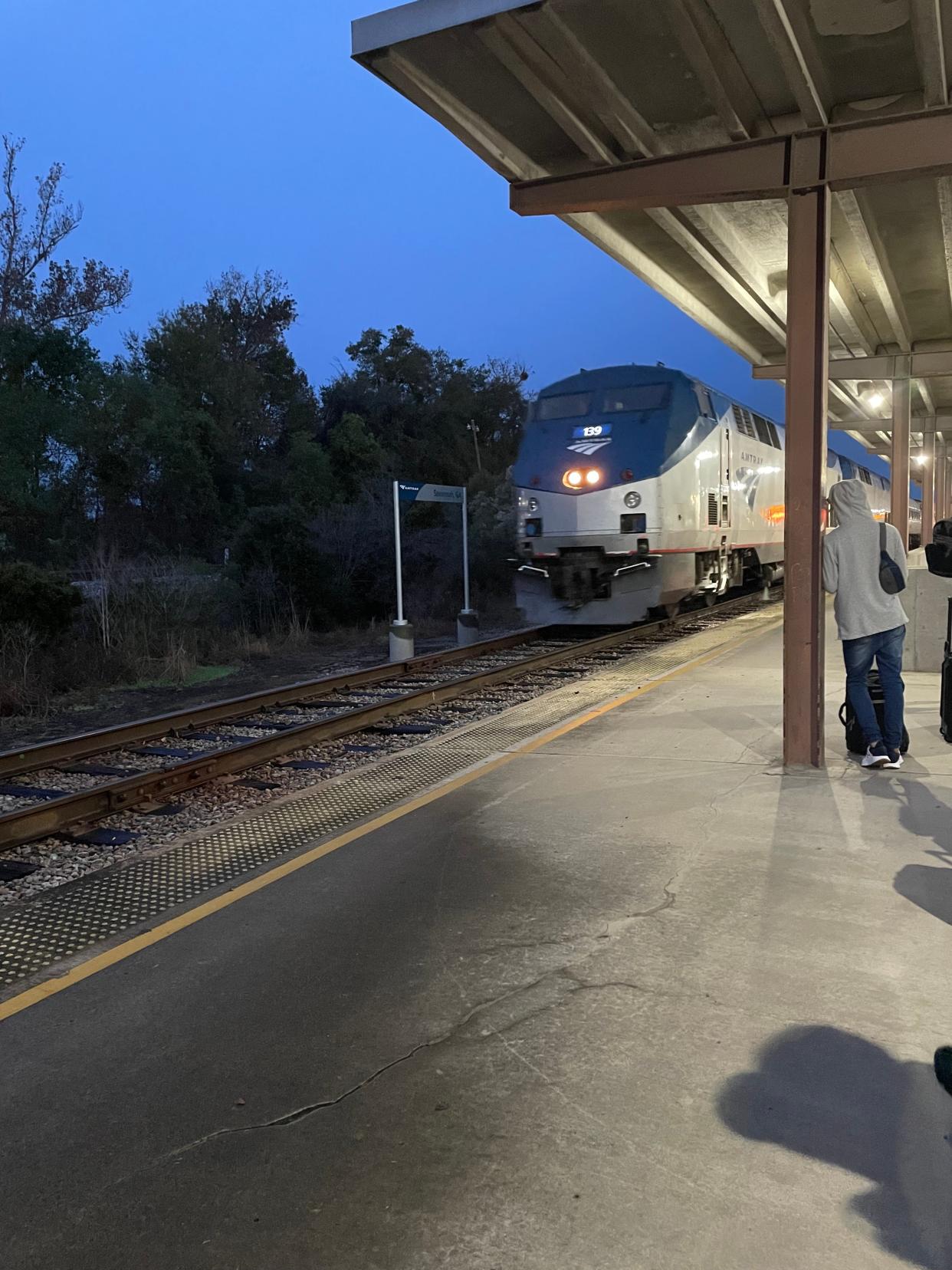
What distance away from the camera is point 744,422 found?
16422mm

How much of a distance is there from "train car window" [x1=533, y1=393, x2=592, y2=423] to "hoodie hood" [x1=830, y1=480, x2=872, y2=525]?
7855mm

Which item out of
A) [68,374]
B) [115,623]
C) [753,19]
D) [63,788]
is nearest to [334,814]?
[63,788]

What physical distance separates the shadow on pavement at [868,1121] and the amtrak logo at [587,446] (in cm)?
1080

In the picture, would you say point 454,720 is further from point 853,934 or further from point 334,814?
point 853,934

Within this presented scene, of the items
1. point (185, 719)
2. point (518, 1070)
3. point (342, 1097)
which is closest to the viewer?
point (342, 1097)

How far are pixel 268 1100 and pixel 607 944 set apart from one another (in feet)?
4.85

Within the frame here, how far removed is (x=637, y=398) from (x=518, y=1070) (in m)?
11.8

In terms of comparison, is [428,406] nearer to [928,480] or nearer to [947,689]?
[928,480]

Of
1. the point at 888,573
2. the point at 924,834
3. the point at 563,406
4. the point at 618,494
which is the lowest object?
the point at 924,834

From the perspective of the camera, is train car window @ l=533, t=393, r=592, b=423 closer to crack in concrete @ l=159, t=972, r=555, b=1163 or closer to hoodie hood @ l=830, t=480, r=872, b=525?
hoodie hood @ l=830, t=480, r=872, b=525

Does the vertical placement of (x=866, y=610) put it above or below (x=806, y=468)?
below

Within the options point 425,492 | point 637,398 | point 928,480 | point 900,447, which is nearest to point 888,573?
point 637,398

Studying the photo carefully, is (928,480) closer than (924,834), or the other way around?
(924,834)

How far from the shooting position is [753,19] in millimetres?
5707
